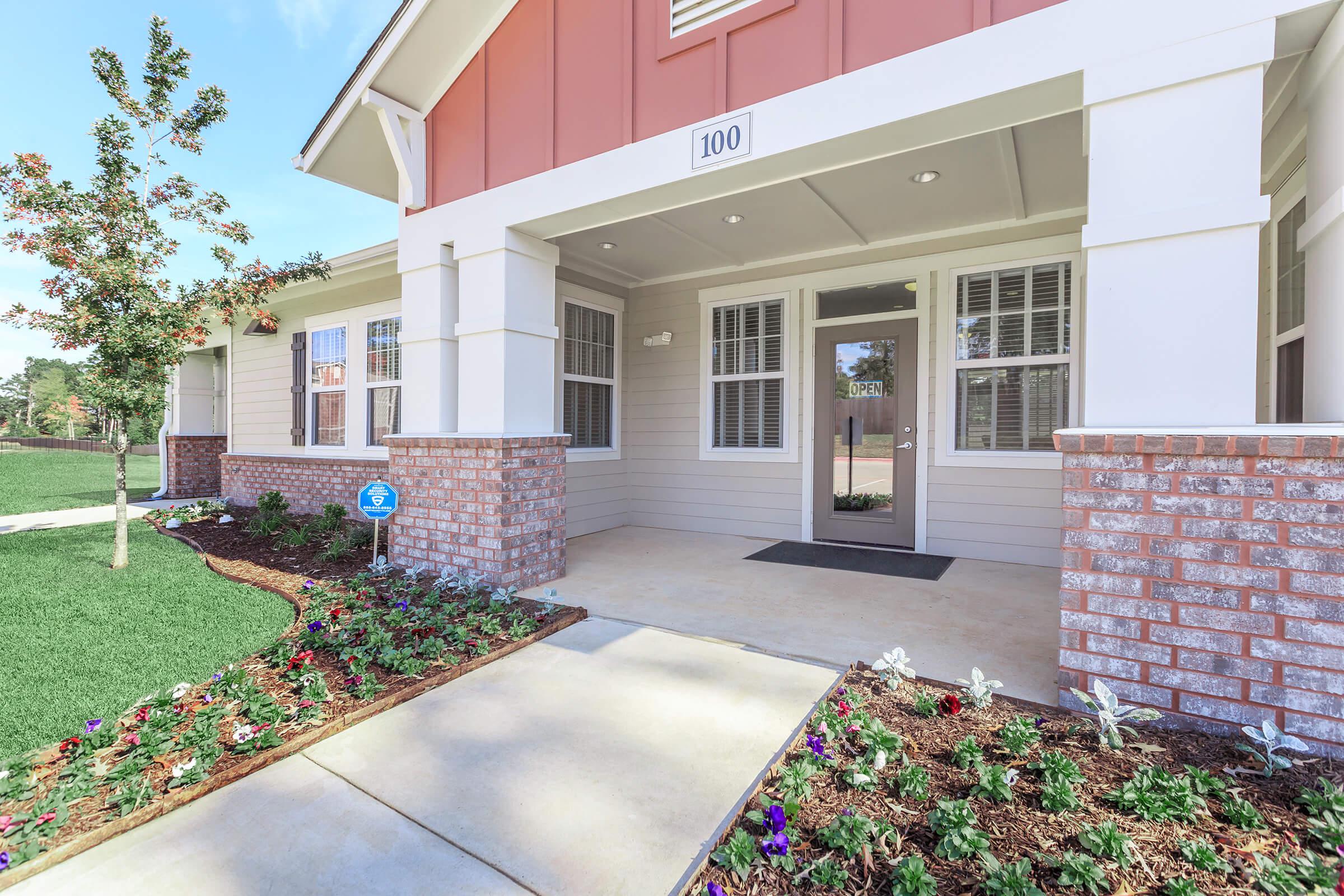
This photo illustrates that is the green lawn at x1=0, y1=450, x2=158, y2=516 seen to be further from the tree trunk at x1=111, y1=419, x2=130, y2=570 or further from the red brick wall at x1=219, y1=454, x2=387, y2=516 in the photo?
the tree trunk at x1=111, y1=419, x2=130, y2=570

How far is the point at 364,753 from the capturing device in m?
2.14

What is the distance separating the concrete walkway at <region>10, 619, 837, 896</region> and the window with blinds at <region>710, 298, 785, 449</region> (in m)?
3.57

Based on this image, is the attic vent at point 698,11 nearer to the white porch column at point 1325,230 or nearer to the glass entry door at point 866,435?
the white porch column at point 1325,230

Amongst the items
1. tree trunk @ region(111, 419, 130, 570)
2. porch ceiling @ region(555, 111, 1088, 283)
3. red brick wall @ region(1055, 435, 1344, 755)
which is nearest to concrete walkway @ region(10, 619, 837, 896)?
red brick wall @ region(1055, 435, 1344, 755)

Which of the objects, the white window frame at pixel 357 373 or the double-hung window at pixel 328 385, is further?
the double-hung window at pixel 328 385

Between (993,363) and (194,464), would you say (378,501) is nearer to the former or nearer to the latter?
(993,363)

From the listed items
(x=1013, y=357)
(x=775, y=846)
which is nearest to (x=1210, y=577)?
(x=775, y=846)

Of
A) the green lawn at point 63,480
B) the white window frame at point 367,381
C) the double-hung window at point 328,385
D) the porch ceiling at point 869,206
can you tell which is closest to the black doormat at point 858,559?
the porch ceiling at point 869,206

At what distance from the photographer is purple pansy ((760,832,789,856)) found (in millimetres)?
1552

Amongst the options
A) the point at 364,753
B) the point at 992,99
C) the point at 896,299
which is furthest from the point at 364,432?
the point at 992,99

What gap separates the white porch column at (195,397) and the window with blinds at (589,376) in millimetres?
7224

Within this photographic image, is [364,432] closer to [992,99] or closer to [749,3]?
[749,3]

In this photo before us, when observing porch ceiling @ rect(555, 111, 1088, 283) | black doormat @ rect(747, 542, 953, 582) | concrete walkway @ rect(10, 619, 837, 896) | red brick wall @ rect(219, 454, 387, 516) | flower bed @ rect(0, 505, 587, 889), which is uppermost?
porch ceiling @ rect(555, 111, 1088, 283)

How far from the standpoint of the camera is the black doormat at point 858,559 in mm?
4719
